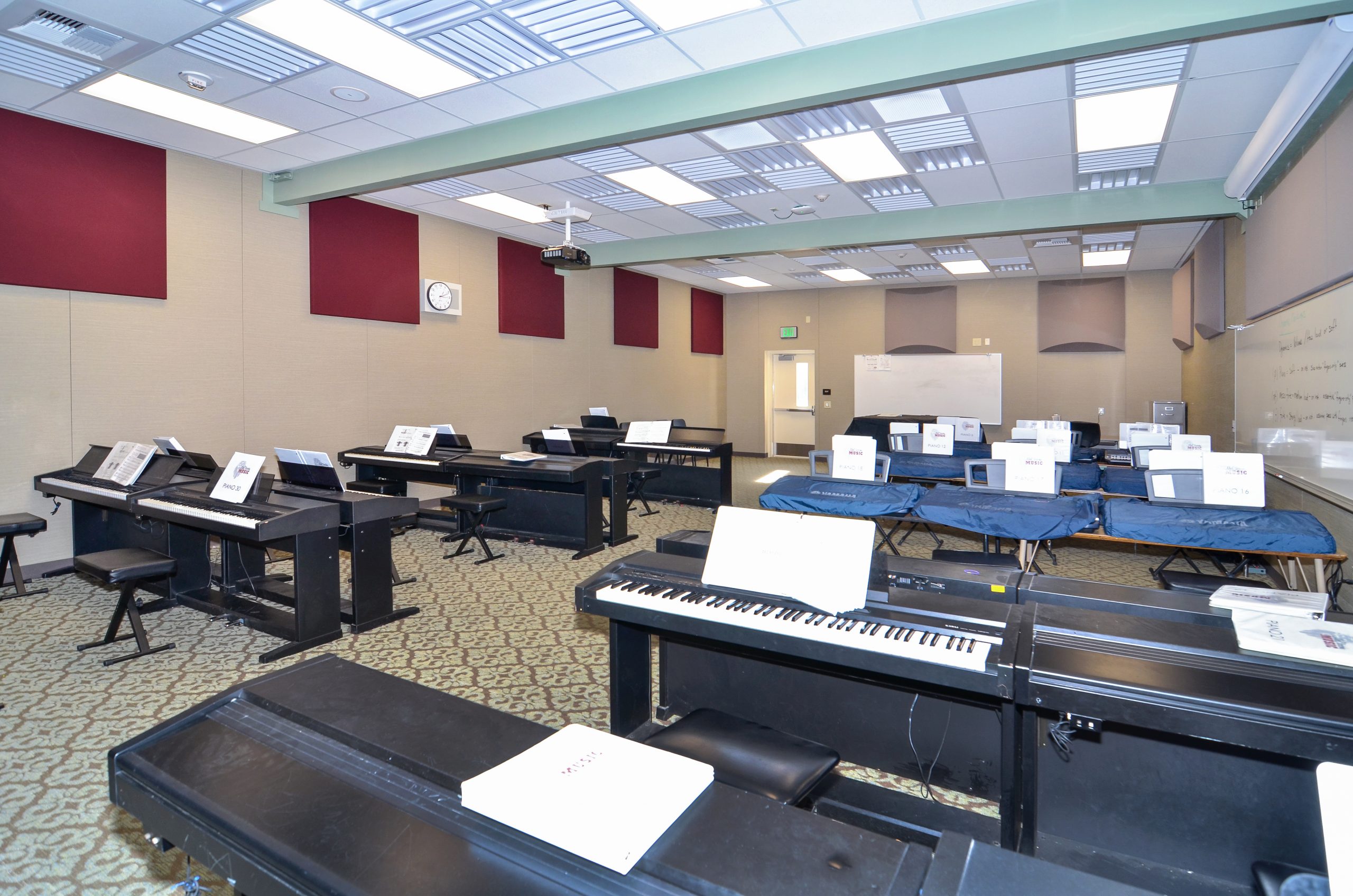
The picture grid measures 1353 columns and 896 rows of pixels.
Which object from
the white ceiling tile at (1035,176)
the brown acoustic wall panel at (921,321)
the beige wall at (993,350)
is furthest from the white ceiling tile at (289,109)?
the brown acoustic wall panel at (921,321)

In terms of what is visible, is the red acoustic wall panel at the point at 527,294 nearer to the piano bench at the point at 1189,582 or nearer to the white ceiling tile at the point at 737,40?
the white ceiling tile at the point at 737,40

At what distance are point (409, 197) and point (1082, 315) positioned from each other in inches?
391

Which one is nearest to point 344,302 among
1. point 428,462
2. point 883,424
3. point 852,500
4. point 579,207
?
point 428,462

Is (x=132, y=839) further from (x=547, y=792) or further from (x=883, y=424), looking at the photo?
(x=883, y=424)

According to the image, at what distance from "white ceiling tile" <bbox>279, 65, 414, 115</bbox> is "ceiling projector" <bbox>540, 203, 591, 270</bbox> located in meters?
2.01

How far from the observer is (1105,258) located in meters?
9.59

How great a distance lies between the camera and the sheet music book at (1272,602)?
1.78 meters

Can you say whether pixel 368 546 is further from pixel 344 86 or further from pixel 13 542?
pixel 344 86

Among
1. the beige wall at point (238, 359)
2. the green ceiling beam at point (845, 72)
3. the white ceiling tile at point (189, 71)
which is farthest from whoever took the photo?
the beige wall at point (238, 359)

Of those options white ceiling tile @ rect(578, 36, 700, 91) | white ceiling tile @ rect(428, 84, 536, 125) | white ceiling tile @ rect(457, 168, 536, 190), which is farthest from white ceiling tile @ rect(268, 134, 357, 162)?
white ceiling tile @ rect(578, 36, 700, 91)

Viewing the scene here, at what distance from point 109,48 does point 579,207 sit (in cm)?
410

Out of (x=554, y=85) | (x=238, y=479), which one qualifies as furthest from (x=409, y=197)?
(x=238, y=479)

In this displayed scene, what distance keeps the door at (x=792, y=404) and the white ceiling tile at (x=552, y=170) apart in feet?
25.9

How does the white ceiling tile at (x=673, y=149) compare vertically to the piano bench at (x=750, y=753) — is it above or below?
above
